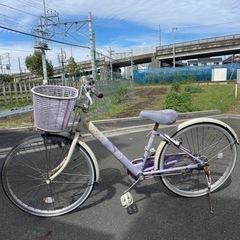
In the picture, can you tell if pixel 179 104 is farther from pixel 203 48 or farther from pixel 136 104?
pixel 203 48

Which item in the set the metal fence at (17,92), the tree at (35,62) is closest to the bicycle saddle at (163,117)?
the metal fence at (17,92)

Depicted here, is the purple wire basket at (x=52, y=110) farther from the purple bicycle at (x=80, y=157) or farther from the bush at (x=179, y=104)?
the bush at (x=179, y=104)

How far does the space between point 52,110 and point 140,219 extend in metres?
1.36

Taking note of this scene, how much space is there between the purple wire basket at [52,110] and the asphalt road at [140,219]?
3.21ft

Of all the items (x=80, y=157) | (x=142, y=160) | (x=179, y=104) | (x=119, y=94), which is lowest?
(x=179, y=104)

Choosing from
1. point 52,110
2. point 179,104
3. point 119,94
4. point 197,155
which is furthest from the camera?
point 119,94

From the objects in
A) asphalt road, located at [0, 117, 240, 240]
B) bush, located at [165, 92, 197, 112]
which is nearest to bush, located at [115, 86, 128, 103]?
bush, located at [165, 92, 197, 112]

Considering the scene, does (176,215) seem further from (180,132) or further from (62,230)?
(62,230)

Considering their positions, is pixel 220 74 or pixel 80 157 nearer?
pixel 80 157

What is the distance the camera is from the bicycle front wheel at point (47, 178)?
7.66 ft

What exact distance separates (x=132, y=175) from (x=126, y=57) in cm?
5320

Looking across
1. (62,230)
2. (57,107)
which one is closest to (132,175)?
(62,230)

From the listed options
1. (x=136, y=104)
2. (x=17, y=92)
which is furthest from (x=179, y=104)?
(x=17, y=92)

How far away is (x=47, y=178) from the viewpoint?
2.48 meters
